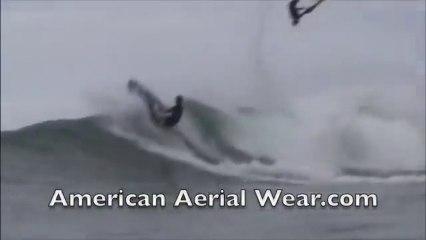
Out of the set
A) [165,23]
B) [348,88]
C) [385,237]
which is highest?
[165,23]

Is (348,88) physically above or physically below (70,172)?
above

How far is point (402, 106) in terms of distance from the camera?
2.72 metres

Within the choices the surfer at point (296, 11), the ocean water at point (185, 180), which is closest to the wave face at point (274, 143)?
the ocean water at point (185, 180)

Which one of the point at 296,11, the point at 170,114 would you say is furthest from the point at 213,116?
the point at 296,11

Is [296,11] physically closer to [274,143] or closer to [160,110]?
[274,143]

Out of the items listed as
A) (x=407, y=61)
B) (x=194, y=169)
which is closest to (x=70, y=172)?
(x=194, y=169)

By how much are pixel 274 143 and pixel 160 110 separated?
352 millimetres

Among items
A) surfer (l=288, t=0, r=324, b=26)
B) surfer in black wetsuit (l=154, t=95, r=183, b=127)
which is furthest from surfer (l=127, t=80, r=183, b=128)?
surfer (l=288, t=0, r=324, b=26)

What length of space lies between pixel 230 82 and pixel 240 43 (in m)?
0.12

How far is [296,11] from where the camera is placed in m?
2.74

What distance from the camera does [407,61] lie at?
2.73 metres

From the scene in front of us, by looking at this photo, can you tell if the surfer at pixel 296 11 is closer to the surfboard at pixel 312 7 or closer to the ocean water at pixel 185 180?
the surfboard at pixel 312 7

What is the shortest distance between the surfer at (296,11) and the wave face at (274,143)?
0.24m

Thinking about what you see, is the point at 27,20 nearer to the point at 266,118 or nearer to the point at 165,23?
the point at 165,23
